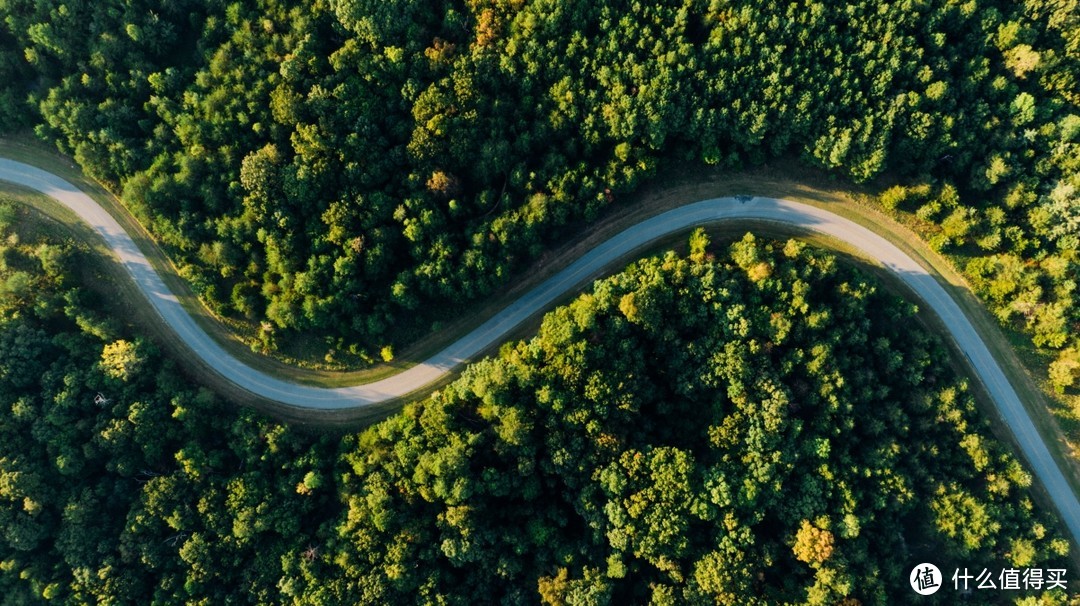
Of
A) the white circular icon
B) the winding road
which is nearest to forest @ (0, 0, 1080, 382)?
the winding road

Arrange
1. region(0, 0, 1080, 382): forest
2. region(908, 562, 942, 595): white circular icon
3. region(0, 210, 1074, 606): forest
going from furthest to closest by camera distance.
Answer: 1. region(908, 562, 942, 595): white circular icon
2. region(0, 0, 1080, 382): forest
3. region(0, 210, 1074, 606): forest

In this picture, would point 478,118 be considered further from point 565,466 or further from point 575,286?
point 565,466

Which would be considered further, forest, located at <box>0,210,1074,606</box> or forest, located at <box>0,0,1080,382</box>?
forest, located at <box>0,0,1080,382</box>

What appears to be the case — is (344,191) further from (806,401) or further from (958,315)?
(958,315)

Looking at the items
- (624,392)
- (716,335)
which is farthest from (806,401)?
(624,392)

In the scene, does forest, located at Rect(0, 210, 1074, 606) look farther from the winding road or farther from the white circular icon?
the winding road

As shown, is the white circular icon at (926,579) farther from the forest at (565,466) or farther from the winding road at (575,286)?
the winding road at (575,286)
